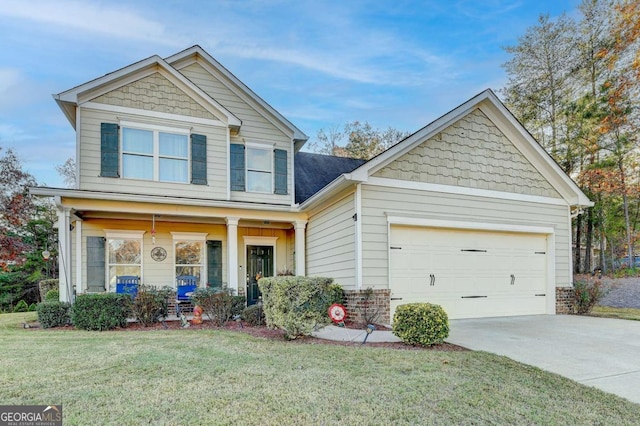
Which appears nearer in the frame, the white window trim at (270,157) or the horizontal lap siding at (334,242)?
the horizontal lap siding at (334,242)

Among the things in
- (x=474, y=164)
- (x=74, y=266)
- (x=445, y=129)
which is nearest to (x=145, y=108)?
(x=74, y=266)

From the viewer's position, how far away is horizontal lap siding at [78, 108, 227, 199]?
32.2ft

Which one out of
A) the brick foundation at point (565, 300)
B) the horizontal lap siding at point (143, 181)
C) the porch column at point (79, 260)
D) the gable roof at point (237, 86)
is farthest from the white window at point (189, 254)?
the brick foundation at point (565, 300)

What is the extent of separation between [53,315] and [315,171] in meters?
8.88

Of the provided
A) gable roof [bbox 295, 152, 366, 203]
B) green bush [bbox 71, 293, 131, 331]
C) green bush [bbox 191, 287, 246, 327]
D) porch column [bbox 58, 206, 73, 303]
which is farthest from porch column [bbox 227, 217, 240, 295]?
porch column [bbox 58, 206, 73, 303]

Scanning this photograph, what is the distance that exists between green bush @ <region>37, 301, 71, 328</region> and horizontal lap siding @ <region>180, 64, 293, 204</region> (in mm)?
5096

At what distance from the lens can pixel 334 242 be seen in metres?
9.23

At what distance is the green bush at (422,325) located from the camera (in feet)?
18.9

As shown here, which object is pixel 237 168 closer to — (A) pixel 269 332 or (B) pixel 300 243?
(B) pixel 300 243

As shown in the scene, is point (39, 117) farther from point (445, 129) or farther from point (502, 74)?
point (502, 74)

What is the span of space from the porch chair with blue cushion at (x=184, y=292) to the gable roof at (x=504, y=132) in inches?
158

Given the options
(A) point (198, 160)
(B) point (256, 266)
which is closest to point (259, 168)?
(A) point (198, 160)

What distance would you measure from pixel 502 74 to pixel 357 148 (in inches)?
369

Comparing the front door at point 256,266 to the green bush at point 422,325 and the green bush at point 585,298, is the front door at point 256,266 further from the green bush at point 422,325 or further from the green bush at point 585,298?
the green bush at point 585,298
